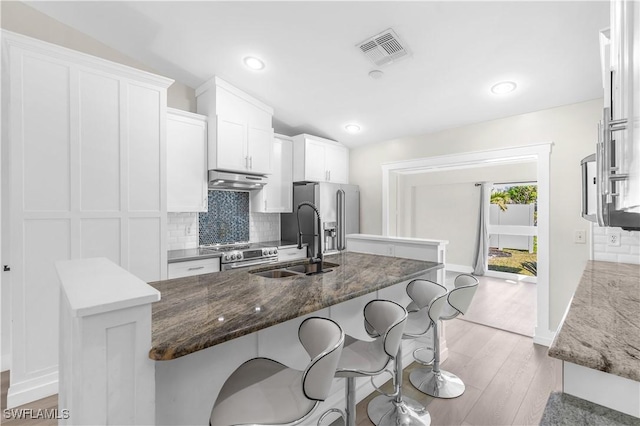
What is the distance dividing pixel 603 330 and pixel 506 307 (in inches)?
147

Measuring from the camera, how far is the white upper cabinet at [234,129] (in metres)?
3.32

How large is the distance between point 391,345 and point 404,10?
2.30 meters

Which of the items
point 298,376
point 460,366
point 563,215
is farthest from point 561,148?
point 298,376

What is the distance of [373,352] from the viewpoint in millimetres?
1381

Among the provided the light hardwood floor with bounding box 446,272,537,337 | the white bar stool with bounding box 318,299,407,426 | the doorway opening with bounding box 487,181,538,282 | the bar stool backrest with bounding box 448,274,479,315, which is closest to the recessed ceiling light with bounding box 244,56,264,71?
the white bar stool with bounding box 318,299,407,426

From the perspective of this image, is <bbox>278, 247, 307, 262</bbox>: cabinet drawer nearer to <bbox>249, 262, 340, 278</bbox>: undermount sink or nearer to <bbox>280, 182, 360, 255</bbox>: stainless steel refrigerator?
<bbox>280, 182, 360, 255</bbox>: stainless steel refrigerator

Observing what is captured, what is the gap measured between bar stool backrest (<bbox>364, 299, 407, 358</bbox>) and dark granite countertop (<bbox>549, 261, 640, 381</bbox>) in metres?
0.58

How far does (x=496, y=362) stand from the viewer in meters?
2.63

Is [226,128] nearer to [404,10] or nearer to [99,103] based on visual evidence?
[99,103]

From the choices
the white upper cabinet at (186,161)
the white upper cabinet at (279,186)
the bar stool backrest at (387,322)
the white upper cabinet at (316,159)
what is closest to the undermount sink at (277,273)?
the bar stool backrest at (387,322)

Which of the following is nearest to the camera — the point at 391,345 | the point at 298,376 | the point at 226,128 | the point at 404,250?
the point at 298,376

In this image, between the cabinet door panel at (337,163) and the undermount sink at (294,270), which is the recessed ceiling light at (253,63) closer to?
the cabinet door panel at (337,163)

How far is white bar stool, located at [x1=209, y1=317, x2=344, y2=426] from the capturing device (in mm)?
922

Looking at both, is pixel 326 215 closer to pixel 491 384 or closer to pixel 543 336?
pixel 491 384
